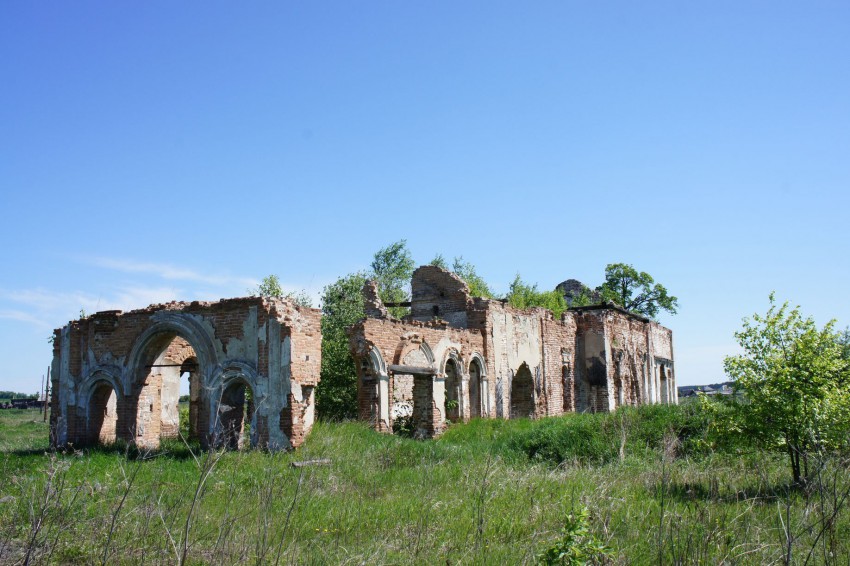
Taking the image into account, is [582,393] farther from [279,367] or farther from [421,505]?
[421,505]

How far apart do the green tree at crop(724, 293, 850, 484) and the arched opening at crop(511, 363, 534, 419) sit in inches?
491

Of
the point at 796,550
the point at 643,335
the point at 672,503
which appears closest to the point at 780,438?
the point at 672,503

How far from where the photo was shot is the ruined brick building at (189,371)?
13.6 meters

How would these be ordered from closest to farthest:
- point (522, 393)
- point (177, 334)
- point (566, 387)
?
point (177, 334) < point (522, 393) < point (566, 387)

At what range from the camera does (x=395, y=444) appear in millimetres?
13125

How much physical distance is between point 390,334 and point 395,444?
377 cm

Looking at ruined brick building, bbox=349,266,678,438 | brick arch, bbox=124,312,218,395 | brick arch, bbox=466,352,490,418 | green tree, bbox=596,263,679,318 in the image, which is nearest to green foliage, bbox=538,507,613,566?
brick arch, bbox=124,312,218,395

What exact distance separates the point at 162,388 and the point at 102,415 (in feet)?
4.52

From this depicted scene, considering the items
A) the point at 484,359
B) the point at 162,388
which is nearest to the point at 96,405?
the point at 162,388

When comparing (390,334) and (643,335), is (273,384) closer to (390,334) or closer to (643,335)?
(390,334)

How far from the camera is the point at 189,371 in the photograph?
58.3ft

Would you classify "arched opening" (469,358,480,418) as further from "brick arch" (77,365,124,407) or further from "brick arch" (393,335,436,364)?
"brick arch" (77,365,124,407)

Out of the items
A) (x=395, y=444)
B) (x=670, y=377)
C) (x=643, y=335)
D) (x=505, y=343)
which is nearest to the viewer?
(x=395, y=444)

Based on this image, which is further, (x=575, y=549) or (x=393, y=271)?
(x=393, y=271)
